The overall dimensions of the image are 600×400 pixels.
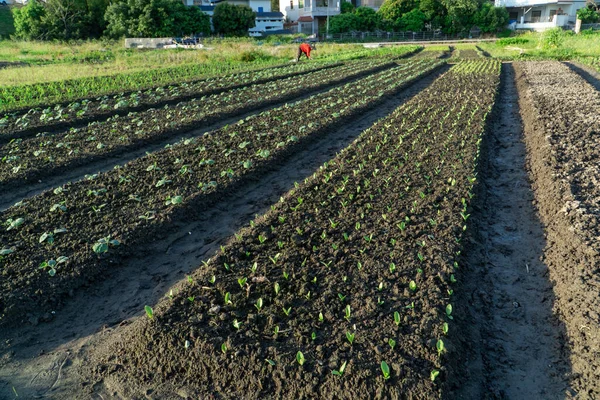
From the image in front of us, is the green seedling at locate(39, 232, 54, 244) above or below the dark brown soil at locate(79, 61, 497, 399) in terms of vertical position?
above

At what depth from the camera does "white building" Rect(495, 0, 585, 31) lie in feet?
180

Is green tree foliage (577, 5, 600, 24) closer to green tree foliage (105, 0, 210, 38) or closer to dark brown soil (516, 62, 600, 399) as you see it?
green tree foliage (105, 0, 210, 38)

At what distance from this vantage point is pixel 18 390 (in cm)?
400

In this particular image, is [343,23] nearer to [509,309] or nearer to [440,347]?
[509,309]

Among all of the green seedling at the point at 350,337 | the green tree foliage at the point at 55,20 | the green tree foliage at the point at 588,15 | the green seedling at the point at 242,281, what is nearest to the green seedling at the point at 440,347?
the green seedling at the point at 350,337

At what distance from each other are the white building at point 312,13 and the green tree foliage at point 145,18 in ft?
73.0

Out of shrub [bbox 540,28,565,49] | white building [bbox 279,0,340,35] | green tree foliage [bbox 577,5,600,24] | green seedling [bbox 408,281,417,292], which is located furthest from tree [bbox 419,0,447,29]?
green seedling [bbox 408,281,417,292]

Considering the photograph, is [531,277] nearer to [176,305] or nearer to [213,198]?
[176,305]

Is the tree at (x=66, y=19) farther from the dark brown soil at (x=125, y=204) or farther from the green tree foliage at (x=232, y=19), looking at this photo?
the dark brown soil at (x=125, y=204)

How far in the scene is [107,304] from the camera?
515cm

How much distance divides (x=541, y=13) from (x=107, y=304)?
70.2 metres

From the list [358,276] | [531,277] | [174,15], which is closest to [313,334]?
[358,276]

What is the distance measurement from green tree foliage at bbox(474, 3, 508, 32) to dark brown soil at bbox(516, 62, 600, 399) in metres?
46.9

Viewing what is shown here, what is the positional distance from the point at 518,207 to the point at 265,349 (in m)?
5.40
